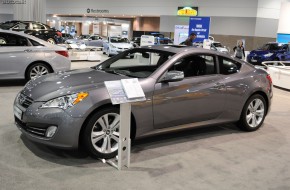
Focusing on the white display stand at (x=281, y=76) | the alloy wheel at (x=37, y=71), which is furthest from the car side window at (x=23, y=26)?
the white display stand at (x=281, y=76)

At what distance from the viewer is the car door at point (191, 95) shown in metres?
4.66

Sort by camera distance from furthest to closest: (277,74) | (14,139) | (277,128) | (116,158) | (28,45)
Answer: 1. (277,74)
2. (28,45)
3. (277,128)
4. (14,139)
5. (116,158)

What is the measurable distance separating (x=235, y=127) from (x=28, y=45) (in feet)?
18.1

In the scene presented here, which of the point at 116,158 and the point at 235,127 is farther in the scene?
the point at 235,127

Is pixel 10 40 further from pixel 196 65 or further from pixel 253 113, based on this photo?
pixel 253 113

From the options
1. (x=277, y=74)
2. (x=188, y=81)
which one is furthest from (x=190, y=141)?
(x=277, y=74)

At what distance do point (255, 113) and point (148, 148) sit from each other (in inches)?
86.3

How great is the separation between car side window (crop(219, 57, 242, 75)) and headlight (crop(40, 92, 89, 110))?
7.83 ft

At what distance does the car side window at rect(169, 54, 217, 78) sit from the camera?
5137mm

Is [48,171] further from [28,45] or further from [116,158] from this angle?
[28,45]

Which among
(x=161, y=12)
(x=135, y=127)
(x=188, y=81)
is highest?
(x=161, y=12)

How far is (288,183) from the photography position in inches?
157

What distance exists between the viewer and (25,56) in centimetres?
847

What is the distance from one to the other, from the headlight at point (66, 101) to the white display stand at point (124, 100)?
20.3 inches
